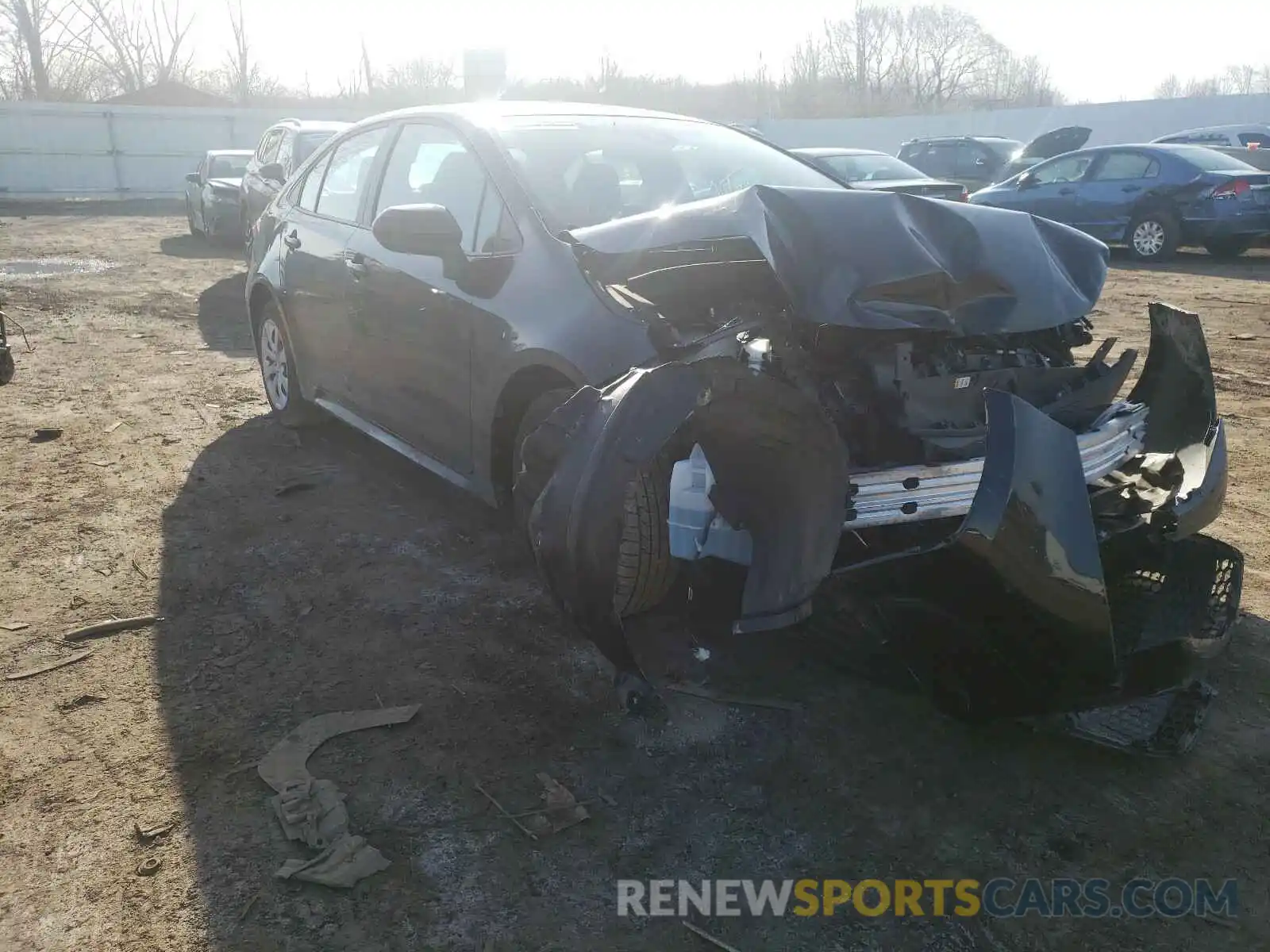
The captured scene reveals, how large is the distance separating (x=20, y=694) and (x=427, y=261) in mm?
1993

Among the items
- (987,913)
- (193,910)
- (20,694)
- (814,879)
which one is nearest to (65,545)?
(20,694)

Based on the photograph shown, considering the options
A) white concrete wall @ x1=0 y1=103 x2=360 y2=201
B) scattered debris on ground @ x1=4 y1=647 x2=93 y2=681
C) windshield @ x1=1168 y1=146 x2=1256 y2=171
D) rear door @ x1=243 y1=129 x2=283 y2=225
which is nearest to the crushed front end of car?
scattered debris on ground @ x1=4 y1=647 x2=93 y2=681

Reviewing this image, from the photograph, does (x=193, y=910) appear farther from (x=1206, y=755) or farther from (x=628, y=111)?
(x=628, y=111)

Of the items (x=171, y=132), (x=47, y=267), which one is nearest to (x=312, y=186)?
(x=47, y=267)

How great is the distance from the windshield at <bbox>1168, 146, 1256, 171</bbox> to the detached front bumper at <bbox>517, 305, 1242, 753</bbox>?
11.7 meters

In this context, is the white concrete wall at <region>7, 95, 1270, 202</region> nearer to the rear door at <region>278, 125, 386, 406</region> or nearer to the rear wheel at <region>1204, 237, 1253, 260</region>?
the rear wheel at <region>1204, 237, 1253, 260</region>

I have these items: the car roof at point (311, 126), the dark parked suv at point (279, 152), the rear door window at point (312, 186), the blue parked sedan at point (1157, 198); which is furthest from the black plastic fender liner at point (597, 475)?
the blue parked sedan at point (1157, 198)

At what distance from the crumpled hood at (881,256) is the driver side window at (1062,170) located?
39.3ft

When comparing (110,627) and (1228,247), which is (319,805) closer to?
(110,627)

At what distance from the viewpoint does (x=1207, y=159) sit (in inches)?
497

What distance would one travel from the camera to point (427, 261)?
12.5ft

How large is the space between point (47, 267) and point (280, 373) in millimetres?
9565

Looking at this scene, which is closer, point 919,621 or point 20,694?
point 919,621

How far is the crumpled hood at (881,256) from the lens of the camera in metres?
2.50
